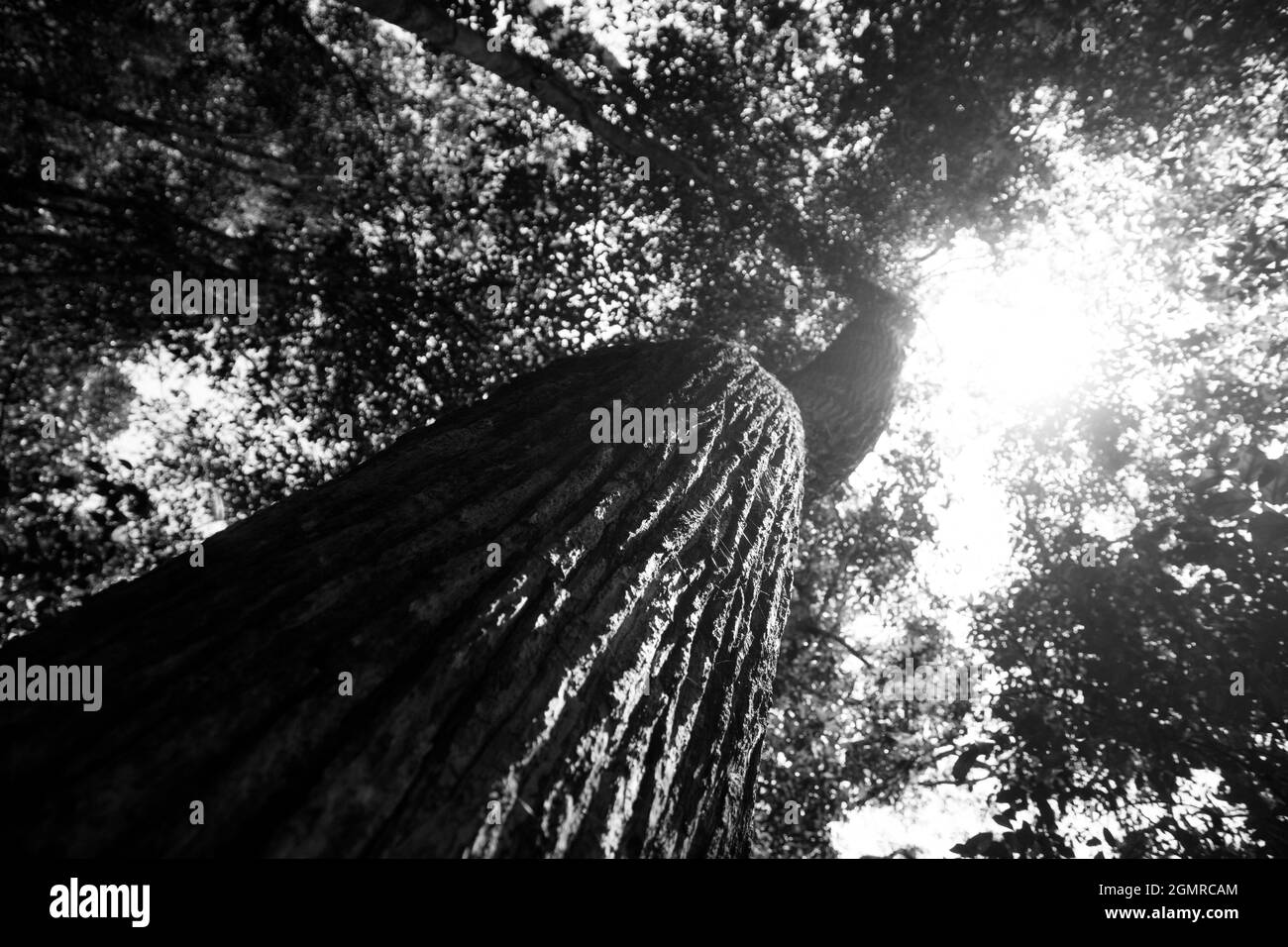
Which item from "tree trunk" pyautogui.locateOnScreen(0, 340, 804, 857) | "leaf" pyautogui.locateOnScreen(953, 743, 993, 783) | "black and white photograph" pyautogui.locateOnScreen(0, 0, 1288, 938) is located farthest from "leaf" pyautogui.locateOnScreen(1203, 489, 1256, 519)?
"tree trunk" pyautogui.locateOnScreen(0, 340, 804, 857)

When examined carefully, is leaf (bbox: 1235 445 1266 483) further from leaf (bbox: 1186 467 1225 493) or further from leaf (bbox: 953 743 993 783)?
leaf (bbox: 953 743 993 783)

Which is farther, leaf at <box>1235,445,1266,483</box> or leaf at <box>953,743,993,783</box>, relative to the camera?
leaf at <box>953,743,993,783</box>

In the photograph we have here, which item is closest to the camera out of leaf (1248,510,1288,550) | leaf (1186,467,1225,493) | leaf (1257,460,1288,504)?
leaf (1257,460,1288,504)

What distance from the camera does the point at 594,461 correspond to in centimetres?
221

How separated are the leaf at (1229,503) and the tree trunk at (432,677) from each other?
429cm

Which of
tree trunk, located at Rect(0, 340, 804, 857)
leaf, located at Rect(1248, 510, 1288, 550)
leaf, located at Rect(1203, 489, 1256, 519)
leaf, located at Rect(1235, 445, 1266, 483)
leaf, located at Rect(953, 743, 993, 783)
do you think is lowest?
leaf, located at Rect(953, 743, 993, 783)

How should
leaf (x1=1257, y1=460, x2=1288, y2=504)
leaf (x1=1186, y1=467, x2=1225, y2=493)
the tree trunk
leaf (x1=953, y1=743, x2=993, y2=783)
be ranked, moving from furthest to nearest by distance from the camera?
leaf (x1=953, y1=743, x2=993, y2=783), leaf (x1=1186, y1=467, x2=1225, y2=493), leaf (x1=1257, y1=460, x2=1288, y2=504), the tree trunk

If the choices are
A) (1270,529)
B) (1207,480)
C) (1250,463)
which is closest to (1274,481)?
(1250,463)

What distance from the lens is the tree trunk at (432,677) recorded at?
37.2 inches

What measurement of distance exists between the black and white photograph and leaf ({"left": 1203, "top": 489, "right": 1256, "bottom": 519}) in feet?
0.14

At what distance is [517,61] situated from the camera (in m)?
5.43

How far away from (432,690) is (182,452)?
Answer: 7861 millimetres

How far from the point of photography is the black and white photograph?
1095 mm
